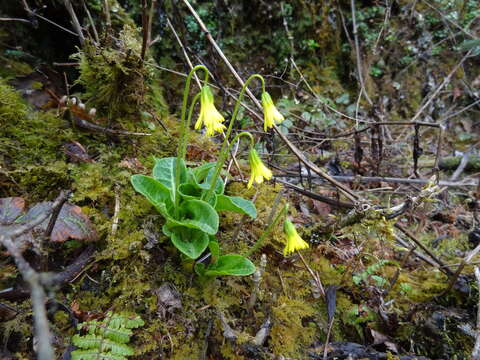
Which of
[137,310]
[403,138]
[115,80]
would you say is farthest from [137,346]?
[403,138]

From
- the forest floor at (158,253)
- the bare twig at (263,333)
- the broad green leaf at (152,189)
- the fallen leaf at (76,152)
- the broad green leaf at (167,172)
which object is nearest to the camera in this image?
the forest floor at (158,253)

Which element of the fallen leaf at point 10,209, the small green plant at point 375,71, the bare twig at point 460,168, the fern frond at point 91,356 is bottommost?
the bare twig at point 460,168

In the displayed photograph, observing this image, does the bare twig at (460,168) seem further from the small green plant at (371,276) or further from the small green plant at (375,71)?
the small green plant at (371,276)

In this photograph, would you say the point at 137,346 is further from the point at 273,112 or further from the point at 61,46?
the point at 61,46

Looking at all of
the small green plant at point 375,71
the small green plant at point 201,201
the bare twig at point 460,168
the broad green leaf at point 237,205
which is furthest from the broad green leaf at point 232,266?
the small green plant at point 375,71

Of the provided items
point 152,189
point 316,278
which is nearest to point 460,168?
point 316,278
